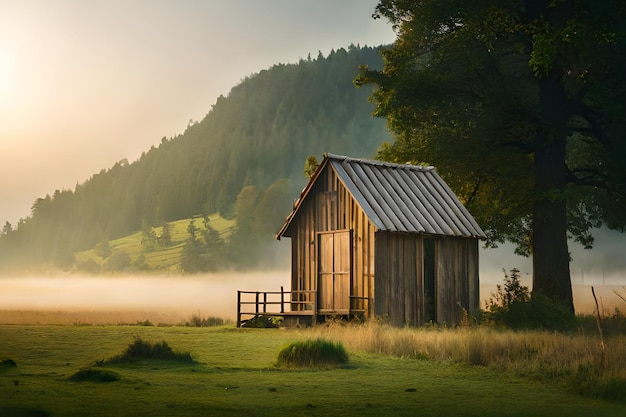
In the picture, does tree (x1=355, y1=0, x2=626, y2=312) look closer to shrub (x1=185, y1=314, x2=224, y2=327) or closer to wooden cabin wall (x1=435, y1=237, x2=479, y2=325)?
wooden cabin wall (x1=435, y1=237, x2=479, y2=325)

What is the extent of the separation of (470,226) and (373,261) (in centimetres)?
611

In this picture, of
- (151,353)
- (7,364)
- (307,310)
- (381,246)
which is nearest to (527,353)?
(151,353)

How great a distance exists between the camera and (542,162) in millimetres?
42281

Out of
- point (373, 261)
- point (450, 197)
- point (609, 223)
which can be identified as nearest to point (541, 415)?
point (373, 261)

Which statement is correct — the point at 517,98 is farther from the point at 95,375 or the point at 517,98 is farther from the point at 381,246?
the point at 95,375

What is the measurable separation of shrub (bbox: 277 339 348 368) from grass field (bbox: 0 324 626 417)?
43cm

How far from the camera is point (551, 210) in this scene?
136 ft

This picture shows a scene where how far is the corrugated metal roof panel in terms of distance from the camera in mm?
37688

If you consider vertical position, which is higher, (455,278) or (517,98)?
(517,98)

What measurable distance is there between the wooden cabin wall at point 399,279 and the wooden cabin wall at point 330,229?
42cm

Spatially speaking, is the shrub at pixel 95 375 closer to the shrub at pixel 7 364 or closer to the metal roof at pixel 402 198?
the shrub at pixel 7 364

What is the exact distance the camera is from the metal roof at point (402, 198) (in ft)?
124

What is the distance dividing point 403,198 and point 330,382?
20.9 meters

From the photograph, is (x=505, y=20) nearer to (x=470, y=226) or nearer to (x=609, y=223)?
(x=470, y=226)
